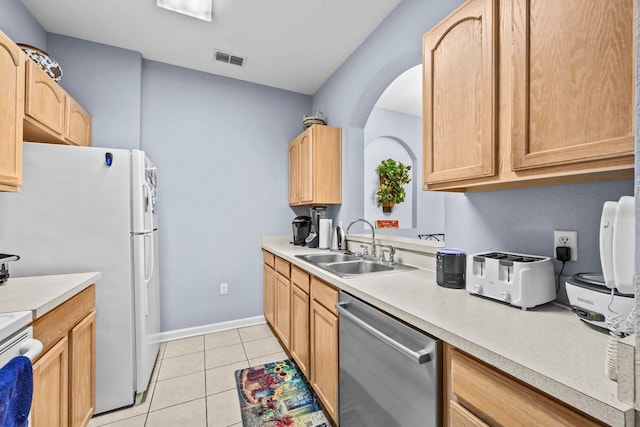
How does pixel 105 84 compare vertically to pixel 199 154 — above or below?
above

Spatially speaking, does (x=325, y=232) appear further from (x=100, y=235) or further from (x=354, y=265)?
(x=100, y=235)

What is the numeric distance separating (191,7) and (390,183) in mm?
3067

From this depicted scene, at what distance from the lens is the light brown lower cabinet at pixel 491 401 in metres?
0.59

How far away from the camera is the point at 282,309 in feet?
8.02

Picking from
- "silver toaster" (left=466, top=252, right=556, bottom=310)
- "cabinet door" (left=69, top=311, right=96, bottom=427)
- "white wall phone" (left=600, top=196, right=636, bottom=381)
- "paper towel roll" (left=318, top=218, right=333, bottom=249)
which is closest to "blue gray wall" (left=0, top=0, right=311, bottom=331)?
"paper towel roll" (left=318, top=218, right=333, bottom=249)

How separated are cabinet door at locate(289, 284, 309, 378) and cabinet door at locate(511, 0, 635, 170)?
152cm

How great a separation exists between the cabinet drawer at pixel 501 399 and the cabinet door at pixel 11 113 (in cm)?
207

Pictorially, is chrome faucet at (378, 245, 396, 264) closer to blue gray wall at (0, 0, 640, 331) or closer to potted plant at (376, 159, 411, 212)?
blue gray wall at (0, 0, 640, 331)

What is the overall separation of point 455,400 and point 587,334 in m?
0.42

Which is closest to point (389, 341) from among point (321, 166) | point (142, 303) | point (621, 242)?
point (621, 242)

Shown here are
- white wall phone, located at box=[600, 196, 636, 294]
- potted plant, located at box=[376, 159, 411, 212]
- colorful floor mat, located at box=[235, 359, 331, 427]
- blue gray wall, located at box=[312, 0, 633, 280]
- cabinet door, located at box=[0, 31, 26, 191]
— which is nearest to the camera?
white wall phone, located at box=[600, 196, 636, 294]

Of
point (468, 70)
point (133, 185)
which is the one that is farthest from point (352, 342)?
point (133, 185)

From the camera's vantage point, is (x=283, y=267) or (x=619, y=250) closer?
(x=619, y=250)

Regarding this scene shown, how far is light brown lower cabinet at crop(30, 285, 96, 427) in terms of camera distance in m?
1.13
